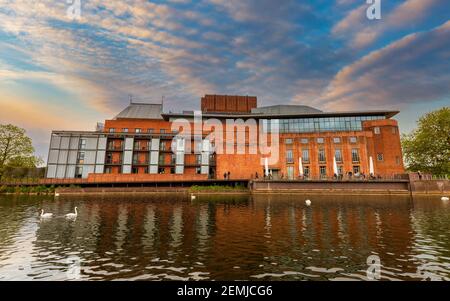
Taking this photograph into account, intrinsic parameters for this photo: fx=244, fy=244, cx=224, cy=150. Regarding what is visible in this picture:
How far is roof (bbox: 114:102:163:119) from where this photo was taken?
7312 cm

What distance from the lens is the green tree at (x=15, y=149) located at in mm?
50406

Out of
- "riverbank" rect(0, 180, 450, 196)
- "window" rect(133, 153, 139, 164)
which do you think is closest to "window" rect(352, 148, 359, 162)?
"riverbank" rect(0, 180, 450, 196)

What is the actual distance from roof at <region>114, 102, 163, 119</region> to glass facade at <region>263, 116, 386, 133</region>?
33514mm

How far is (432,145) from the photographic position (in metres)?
56.9

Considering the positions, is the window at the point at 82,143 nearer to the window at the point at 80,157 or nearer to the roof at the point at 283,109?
the window at the point at 80,157

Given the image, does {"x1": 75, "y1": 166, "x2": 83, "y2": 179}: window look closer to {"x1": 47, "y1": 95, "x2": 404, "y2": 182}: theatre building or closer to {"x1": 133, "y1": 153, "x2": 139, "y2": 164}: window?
{"x1": 47, "y1": 95, "x2": 404, "y2": 182}: theatre building

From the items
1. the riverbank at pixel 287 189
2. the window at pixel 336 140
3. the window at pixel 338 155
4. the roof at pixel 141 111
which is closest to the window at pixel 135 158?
the riverbank at pixel 287 189

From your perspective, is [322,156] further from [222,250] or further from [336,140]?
[222,250]

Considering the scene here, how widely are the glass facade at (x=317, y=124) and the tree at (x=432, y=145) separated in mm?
10963

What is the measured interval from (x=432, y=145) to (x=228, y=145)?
157 feet

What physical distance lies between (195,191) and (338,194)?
2803cm

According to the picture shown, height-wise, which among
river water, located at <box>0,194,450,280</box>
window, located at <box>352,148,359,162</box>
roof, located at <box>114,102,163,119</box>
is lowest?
river water, located at <box>0,194,450,280</box>

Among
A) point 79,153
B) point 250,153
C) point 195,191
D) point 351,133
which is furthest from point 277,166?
point 79,153

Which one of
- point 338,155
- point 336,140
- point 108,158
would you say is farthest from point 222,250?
point 336,140
